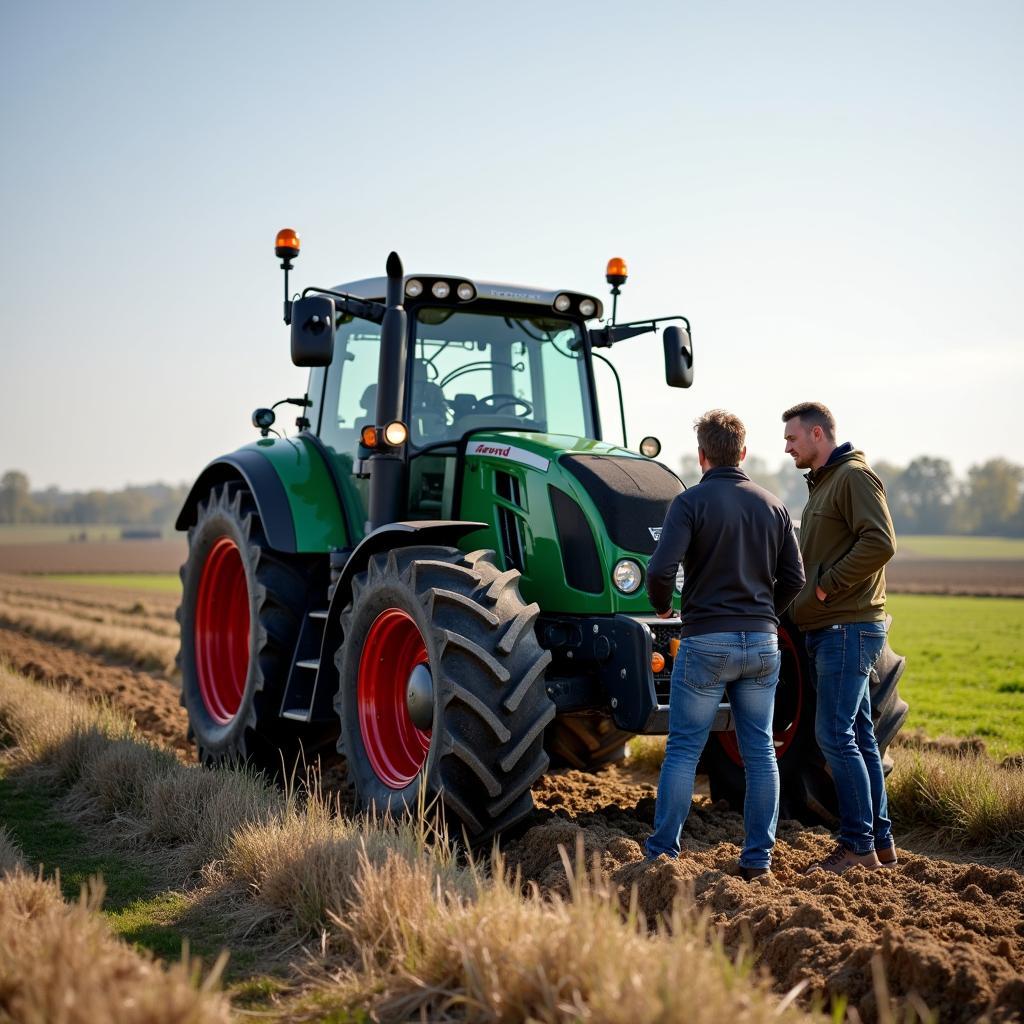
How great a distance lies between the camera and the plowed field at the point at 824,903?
3.58m

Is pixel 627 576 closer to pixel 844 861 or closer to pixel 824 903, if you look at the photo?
pixel 844 861

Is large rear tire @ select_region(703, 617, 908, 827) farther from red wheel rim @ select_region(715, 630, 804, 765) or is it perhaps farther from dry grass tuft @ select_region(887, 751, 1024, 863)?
dry grass tuft @ select_region(887, 751, 1024, 863)

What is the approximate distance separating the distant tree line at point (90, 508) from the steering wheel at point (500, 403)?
12275 cm

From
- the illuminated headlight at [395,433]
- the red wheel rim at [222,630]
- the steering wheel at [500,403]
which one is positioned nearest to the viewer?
the illuminated headlight at [395,433]

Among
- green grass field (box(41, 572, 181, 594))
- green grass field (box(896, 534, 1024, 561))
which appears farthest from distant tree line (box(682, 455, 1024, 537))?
green grass field (box(41, 572, 181, 594))

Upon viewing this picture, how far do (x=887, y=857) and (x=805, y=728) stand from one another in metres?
0.99

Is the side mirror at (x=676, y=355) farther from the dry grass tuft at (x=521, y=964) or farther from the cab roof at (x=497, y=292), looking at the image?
the dry grass tuft at (x=521, y=964)

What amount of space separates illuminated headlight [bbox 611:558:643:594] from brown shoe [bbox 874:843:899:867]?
1678mm

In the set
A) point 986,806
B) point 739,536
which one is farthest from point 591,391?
point 986,806

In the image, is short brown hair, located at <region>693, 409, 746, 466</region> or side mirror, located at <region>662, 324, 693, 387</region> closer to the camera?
short brown hair, located at <region>693, 409, 746, 466</region>

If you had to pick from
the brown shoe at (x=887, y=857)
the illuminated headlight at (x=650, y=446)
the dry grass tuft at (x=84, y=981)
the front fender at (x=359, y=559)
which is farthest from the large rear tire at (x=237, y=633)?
the brown shoe at (x=887, y=857)

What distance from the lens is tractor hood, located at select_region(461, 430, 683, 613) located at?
582 cm

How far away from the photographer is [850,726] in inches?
207

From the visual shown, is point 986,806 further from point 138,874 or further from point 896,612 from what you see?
point 896,612
